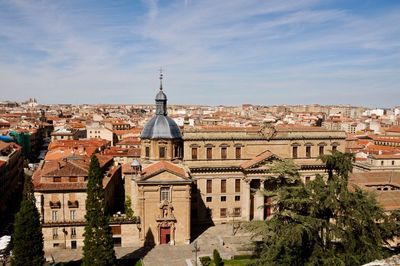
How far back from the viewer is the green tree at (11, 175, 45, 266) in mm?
33781

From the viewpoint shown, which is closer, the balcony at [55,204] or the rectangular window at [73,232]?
the balcony at [55,204]

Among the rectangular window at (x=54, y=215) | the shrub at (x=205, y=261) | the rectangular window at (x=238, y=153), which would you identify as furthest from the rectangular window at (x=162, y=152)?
the shrub at (x=205, y=261)

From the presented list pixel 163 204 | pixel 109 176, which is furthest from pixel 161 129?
pixel 163 204

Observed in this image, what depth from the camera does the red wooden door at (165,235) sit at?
44469 mm

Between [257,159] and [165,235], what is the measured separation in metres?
15.8

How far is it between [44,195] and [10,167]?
1036 inches

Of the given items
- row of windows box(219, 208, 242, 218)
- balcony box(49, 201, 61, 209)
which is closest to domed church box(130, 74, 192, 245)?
balcony box(49, 201, 61, 209)

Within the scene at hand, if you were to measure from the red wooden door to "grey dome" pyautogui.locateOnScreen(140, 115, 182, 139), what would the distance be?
11.7 m

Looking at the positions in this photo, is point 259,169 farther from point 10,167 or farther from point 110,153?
point 10,167

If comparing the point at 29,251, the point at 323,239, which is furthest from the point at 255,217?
the point at 29,251

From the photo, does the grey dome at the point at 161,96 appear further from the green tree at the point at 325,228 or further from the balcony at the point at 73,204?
the green tree at the point at 325,228

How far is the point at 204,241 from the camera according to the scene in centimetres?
4622

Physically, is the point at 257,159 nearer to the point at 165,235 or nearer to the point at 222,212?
the point at 222,212

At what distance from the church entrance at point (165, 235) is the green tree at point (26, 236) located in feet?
45.8
